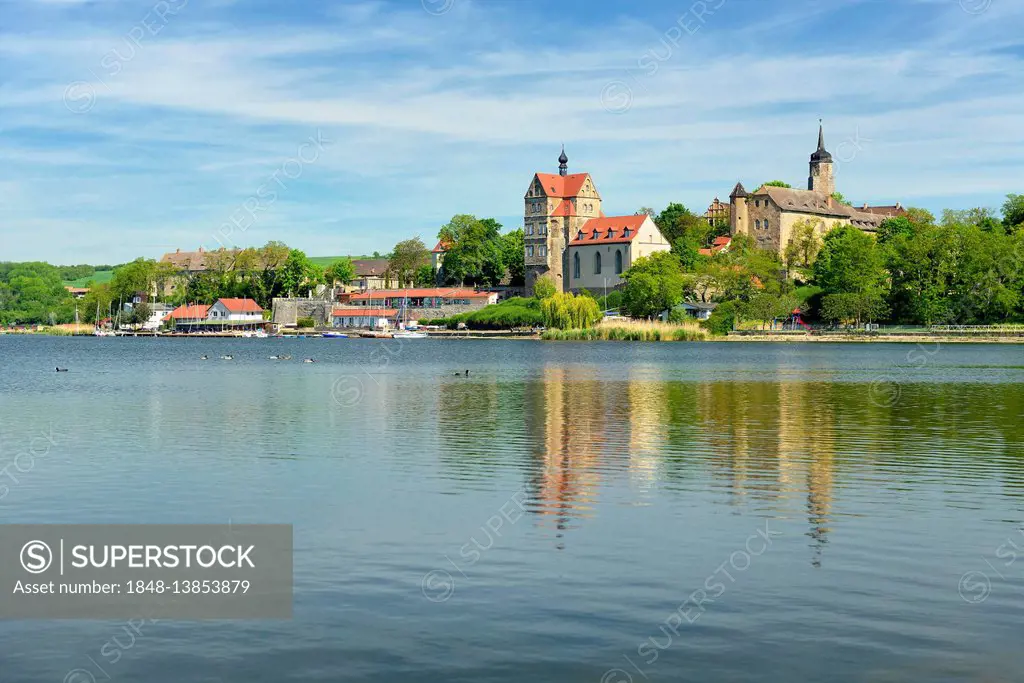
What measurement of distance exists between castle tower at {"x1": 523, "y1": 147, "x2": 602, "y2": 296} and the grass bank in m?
30.2

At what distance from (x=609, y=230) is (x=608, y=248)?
10.3 feet

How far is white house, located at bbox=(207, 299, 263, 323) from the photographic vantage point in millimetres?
163250

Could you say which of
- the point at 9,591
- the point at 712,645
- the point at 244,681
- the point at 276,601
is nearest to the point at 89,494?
the point at 9,591

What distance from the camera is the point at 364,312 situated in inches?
6299

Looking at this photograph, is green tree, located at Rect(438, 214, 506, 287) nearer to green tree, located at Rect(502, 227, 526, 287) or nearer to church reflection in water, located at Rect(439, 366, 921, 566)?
green tree, located at Rect(502, 227, 526, 287)

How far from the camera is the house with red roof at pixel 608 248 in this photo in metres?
141

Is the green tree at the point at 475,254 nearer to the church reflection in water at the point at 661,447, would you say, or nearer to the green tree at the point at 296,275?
the green tree at the point at 296,275

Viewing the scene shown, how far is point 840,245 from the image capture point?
12138 cm

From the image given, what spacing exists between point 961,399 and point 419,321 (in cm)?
12035

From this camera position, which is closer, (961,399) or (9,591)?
(9,591)

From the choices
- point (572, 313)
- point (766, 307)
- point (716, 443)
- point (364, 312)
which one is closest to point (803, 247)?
point (766, 307)

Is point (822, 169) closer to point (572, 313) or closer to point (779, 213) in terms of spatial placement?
point (779, 213)

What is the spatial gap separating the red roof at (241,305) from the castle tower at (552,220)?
42806mm

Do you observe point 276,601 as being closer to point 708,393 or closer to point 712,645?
point 712,645
